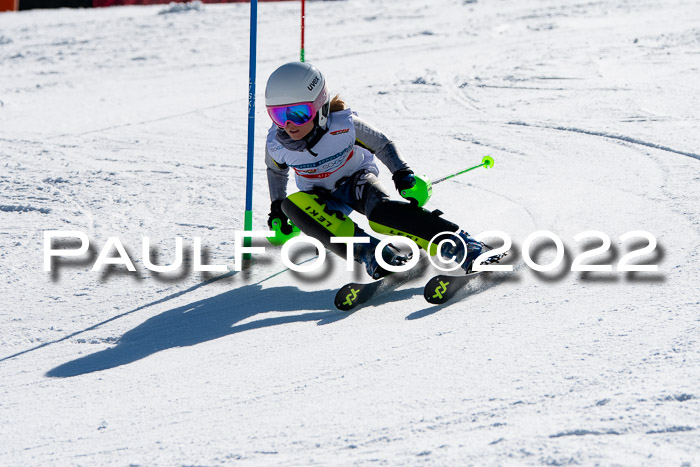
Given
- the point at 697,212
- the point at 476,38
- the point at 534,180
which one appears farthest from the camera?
the point at 476,38

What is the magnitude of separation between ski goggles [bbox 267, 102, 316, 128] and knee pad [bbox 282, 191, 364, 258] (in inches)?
16.5

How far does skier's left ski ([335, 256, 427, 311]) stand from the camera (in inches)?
171

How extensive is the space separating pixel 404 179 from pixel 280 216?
81 cm

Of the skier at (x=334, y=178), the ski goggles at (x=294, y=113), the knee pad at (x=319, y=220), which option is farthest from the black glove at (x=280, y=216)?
the ski goggles at (x=294, y=113)

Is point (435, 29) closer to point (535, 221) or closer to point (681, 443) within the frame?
Result: point (535, 221)

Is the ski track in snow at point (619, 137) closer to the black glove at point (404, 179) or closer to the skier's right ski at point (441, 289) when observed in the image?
the black glove at point (404, 179)

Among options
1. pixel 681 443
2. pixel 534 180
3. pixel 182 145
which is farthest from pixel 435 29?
pixel 681 443

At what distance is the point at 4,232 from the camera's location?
5.93 metres

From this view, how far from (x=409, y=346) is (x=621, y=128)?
4.15 m

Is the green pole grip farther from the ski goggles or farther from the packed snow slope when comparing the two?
the ski goggles

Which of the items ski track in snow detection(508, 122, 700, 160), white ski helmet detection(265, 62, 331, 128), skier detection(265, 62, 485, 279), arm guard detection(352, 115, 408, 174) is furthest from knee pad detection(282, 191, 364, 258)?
ski track in snow detection(508, 122, 700, 160)

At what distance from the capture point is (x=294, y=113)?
4.57 m

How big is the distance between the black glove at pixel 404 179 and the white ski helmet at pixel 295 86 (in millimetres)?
551

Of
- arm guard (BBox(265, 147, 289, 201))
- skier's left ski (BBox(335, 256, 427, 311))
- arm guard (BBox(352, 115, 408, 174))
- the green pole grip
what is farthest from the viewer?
the green pole grip
